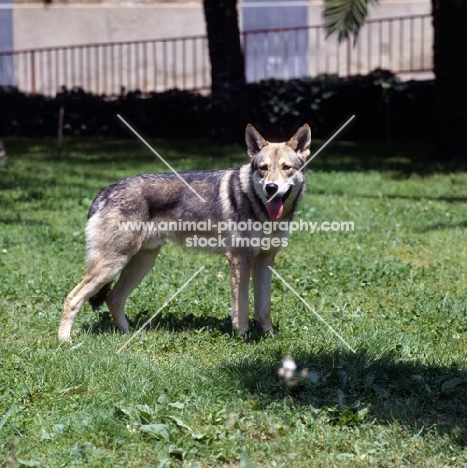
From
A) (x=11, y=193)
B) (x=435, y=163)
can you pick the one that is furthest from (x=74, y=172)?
(x=435, y=163)

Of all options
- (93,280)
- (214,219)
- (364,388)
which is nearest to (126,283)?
(93,280)

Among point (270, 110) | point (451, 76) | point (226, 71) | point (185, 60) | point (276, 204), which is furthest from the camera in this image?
point (185, 60)

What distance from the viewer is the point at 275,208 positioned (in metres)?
6.79

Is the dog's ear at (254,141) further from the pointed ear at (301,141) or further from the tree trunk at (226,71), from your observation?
the tree trunk at (226,71)

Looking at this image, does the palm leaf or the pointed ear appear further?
the palm leaf

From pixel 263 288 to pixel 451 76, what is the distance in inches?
406

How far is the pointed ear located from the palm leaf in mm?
7548

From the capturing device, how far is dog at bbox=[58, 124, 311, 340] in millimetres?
6863

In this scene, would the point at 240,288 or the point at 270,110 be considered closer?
the point at 240,288

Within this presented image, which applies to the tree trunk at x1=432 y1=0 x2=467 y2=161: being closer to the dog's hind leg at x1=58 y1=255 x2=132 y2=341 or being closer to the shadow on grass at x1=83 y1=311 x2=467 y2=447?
the dog's hind leg at x1=58 y1=255 x2=132 y2=341

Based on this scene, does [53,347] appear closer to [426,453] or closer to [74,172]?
[426,453]

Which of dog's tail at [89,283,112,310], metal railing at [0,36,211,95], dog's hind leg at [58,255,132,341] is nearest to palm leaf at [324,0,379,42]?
dog's tail at [89,283,112,310]

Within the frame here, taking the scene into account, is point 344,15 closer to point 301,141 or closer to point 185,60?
point 301,141

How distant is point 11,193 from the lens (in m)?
13.3
